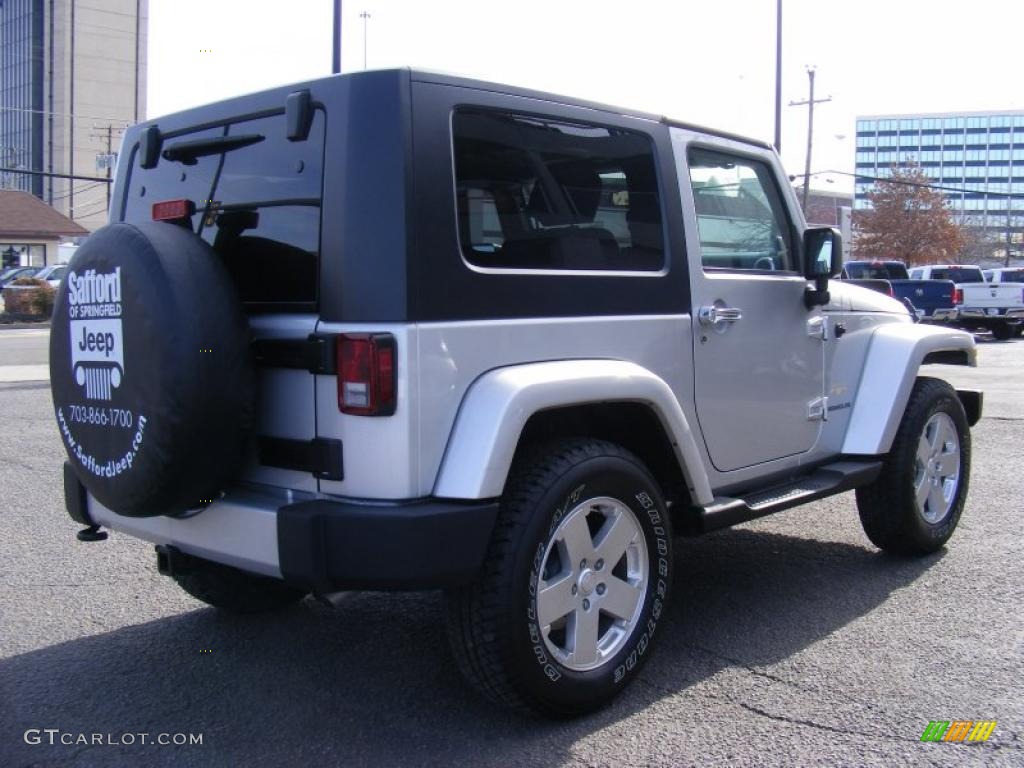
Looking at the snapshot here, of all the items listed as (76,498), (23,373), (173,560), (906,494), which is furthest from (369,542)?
(23,373)

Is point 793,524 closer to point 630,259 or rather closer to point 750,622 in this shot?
point 750,622

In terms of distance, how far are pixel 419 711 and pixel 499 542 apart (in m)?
0.80

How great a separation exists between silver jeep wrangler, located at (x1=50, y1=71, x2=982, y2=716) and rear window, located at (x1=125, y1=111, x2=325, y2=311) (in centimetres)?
1

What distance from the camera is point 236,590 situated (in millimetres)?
4316

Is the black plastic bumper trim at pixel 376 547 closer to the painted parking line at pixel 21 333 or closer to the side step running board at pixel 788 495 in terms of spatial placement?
the side step running board at pixel 788 495

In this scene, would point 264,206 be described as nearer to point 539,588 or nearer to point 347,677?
point 539,588

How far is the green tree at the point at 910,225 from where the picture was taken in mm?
59062

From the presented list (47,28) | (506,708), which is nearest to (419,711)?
(506,708)

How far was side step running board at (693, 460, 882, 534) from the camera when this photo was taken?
3961 mm

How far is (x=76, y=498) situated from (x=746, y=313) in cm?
277

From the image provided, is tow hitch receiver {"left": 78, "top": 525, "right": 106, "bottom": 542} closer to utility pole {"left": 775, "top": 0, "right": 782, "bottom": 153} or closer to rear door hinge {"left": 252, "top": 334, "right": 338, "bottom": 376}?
rear door hinge {"left": 252, "top": 334, "right": 338, "bottom": 376}

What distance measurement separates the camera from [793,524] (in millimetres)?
6211

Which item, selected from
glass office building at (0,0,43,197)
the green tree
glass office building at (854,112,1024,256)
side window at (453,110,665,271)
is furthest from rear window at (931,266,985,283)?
glass office building at (854,112,1024,256)

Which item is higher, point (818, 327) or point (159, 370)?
point (818, 327)
